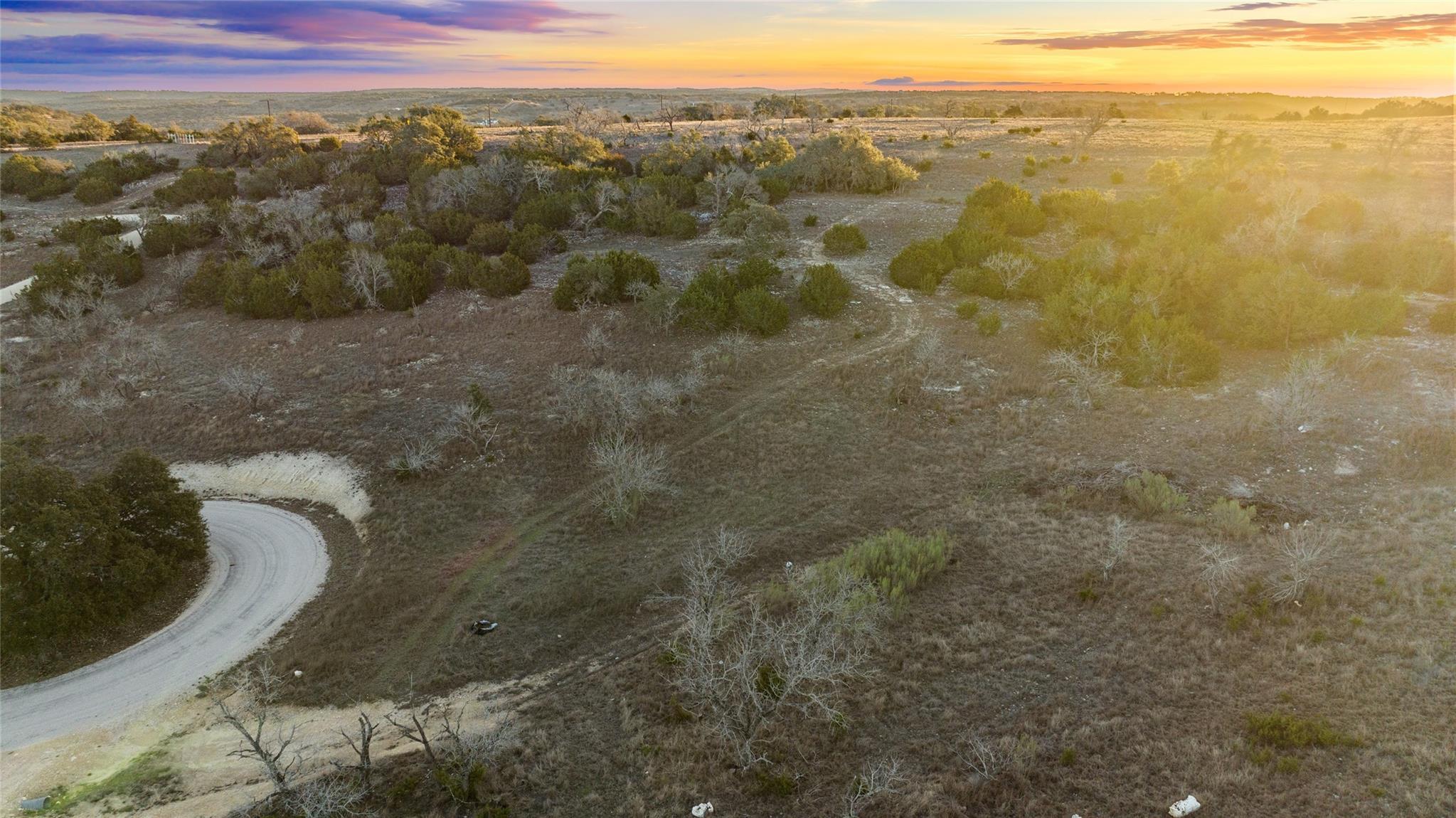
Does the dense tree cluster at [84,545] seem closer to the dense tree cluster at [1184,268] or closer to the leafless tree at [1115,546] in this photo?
the leafless tree at [1115,546]

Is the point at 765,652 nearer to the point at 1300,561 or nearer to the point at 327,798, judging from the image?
the point at 327,798

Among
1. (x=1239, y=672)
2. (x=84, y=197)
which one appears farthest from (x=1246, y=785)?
(x=84, y=197)

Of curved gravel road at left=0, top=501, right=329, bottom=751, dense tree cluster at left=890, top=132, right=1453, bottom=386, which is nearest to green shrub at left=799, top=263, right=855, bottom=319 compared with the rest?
dense tree cluster at left=890, top=132, right=1453, bottom=386

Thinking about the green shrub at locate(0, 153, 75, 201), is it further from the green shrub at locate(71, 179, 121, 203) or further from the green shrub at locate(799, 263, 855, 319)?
the green shrub at locate(799, 263, 855, 319)

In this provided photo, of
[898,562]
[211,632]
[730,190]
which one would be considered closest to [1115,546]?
[898,562]

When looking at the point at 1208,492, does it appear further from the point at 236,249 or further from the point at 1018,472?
the point at 236,249

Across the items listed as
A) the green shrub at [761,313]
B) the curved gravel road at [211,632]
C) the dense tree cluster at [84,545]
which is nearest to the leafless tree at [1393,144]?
the green shrub at [761,313]
